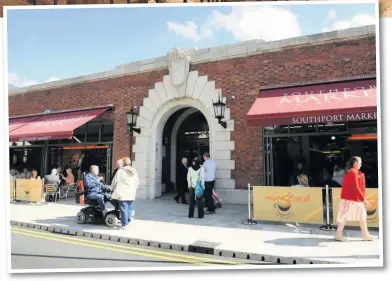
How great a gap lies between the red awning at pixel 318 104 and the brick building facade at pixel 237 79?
1.48ft

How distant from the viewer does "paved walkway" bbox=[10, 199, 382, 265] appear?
520cm

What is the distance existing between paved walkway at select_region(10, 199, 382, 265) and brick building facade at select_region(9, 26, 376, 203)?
183 centimetres

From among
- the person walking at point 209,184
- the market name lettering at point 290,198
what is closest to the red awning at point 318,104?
the person walking at point 209,184

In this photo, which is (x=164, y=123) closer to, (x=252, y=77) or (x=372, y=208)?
(x=252, y=77)

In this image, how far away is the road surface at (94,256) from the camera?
5065mm

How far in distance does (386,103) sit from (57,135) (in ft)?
33.1

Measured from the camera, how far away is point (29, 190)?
10828 millimetres

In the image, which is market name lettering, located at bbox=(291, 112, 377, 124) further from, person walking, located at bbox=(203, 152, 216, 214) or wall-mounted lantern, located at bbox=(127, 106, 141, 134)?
wall-mounted lantern, located at bbox=(127, 106, 141, 134)

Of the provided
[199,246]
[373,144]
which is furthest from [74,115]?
[373,144]

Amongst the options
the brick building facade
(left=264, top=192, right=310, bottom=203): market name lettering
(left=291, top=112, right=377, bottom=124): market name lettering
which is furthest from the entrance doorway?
(left=264, top=192, right=310, bottom=203): market name lettering

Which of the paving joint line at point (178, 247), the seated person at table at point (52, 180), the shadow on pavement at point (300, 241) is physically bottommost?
the paving joint line at point (178, 247)

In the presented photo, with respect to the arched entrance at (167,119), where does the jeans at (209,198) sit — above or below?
below

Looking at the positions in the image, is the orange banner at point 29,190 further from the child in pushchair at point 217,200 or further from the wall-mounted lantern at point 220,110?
the wall-mounted lantern at point 220,110

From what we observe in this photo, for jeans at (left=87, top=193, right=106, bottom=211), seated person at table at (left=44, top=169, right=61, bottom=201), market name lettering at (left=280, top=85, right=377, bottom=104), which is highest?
market name lettering at (left=280, top=85, right=377, bottom=104)
